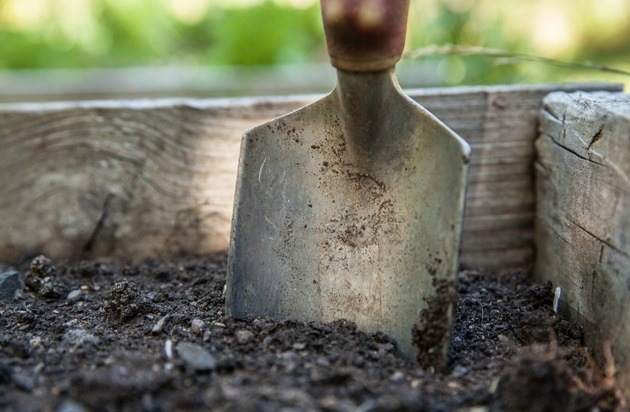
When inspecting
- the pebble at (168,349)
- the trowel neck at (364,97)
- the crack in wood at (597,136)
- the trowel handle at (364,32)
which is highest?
the trowel handle at (364,32)

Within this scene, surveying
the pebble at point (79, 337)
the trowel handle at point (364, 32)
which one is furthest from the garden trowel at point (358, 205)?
the pebble at point (79, 337)

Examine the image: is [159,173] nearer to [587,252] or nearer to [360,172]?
[360,172]

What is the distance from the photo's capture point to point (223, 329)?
1575mm

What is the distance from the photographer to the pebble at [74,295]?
1825 millimetres

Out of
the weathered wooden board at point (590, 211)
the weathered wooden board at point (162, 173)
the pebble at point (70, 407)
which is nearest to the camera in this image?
the pebble at point (70, 407)

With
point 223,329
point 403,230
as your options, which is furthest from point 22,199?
point 403,230

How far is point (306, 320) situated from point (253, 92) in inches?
92.0

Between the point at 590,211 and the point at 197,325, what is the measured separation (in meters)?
0.80

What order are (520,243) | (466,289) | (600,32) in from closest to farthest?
(466,289) → (520,243) → (600,32)

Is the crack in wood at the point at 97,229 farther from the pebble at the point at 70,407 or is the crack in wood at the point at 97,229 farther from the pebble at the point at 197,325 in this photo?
the pebble at the point at 70,407

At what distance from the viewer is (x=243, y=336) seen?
4.99 feet

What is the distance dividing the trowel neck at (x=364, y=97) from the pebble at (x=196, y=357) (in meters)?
0.53

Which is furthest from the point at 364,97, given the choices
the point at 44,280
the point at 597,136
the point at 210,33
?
the point at 210,33

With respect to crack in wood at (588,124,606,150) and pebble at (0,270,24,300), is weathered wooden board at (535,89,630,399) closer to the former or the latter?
crack in wood at (588,124,606,150)
